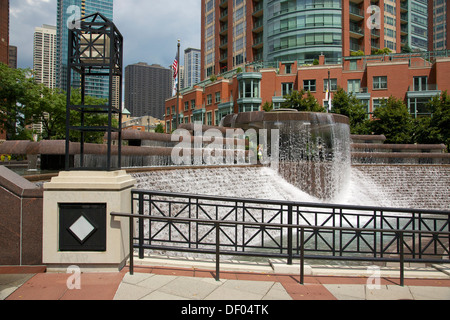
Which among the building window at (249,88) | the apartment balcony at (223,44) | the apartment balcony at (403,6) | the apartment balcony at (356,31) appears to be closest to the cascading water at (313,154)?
the building window at (249,88)

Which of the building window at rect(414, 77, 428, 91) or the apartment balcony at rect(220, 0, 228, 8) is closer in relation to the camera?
the building window at rect(414, 77, 428, 91)

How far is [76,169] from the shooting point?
470 cm

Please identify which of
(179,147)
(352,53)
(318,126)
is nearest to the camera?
(179,147)

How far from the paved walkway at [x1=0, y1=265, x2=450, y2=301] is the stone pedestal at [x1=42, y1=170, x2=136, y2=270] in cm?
23

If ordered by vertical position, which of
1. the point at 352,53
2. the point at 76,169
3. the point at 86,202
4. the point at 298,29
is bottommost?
the point at 86,202

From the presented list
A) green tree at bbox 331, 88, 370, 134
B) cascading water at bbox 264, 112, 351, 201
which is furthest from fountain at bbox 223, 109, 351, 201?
green tree at bbox 331, 88, 370, 134

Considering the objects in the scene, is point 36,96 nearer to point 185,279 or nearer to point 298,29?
point 185,279

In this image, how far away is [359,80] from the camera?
43.3 metres

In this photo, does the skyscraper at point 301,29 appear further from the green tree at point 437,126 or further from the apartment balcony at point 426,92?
the green tree at point 437,126

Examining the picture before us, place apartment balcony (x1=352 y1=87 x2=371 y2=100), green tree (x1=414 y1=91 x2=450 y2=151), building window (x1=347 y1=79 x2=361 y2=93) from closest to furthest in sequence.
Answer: green tree (x1=414 y1=91 x2=450 y2=151) → apartment balcony (x1=352 y1=87 x2=371 y2=100) → building window (x1=347 y1=79 x2=361 y2=93)

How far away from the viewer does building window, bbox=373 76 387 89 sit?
4153 centimetres

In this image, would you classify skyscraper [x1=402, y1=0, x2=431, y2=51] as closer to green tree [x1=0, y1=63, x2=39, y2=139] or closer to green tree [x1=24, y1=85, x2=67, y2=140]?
green tree [x1=24, y1=85, x2=67, y2=140]
